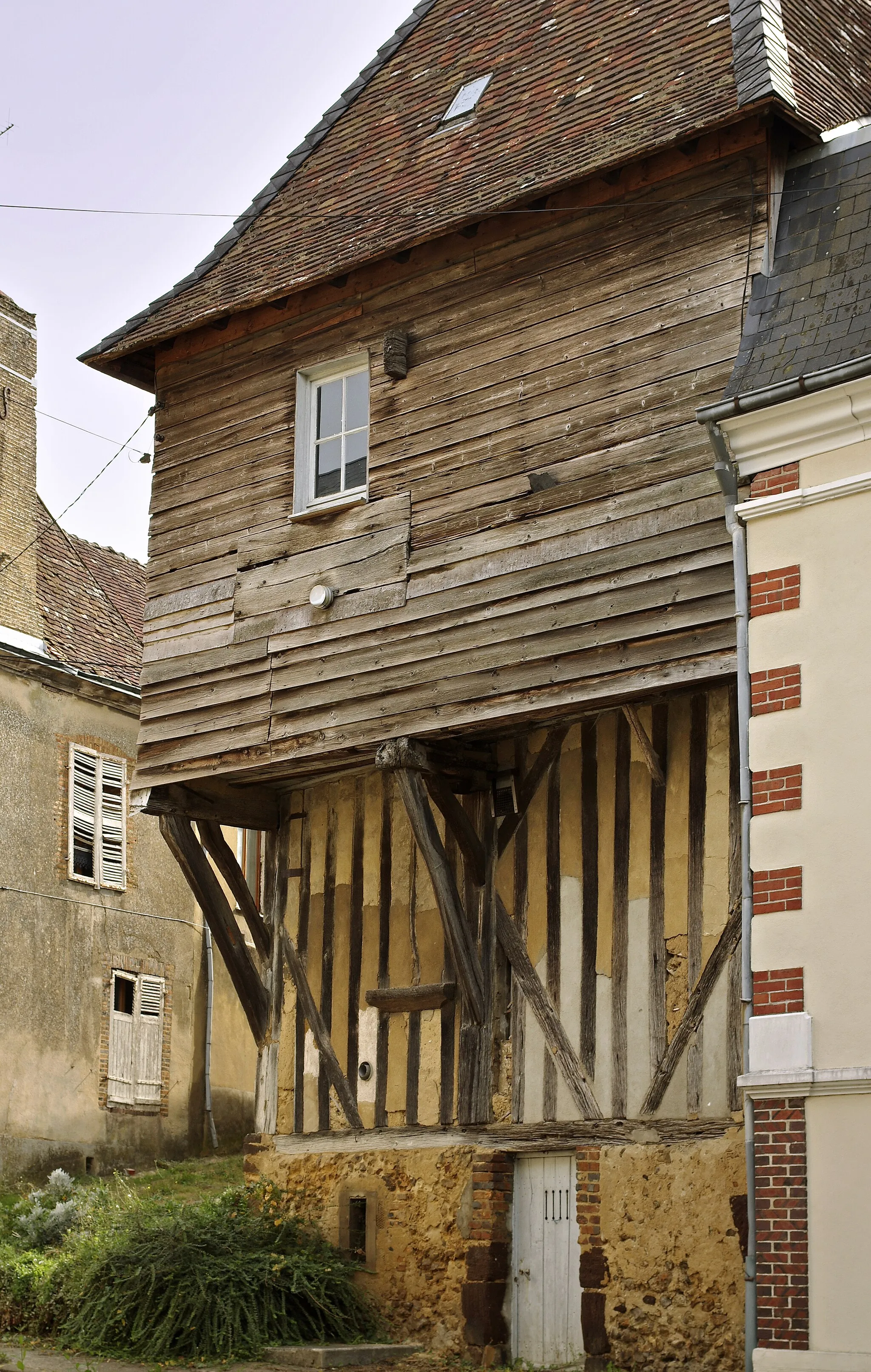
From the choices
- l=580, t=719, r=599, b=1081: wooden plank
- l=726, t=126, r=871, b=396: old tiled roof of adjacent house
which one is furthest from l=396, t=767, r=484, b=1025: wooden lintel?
l=726, t=126, r=871, b=396: old tiled roof of adjacent house

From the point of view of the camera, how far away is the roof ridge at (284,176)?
594 inches

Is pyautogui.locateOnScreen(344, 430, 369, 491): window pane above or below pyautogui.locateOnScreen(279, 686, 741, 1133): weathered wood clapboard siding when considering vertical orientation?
above

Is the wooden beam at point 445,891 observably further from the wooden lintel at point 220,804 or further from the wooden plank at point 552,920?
the wooden lintel at point 220,804

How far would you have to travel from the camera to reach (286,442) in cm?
1389

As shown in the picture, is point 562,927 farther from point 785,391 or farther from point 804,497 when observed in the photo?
point 785,391

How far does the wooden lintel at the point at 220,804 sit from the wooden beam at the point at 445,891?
6.91ft

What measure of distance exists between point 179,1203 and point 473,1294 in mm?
3119

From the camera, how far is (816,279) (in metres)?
10.7

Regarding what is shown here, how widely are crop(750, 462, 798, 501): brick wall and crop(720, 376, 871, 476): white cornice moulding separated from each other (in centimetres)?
3

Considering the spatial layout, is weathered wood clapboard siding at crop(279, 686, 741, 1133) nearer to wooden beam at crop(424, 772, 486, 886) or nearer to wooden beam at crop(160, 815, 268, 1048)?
wooden beam at crop(424, 772, 486, 886)

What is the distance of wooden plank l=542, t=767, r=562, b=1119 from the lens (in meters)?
12.4

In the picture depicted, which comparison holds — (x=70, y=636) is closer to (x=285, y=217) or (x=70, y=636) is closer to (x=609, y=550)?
(x=285, y=217)

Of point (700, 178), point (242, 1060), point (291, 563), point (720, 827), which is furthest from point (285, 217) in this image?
point (242, 1060)

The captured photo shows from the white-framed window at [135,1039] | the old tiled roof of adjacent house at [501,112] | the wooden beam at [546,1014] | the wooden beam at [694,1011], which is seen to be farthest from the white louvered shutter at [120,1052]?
the wooden beam at [694,1011]
